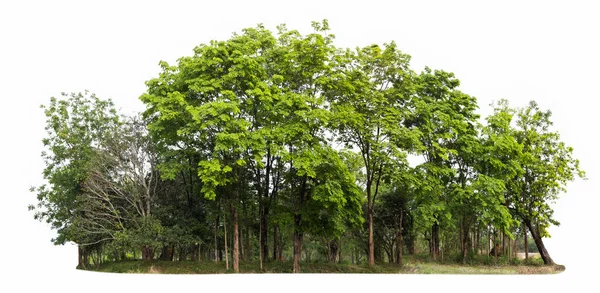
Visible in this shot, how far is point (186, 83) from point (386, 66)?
9.45 metres

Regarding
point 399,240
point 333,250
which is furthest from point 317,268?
point 333,250

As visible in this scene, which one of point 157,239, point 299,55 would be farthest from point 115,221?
point 299,55

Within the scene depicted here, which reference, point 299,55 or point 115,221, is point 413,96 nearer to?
point 299,55

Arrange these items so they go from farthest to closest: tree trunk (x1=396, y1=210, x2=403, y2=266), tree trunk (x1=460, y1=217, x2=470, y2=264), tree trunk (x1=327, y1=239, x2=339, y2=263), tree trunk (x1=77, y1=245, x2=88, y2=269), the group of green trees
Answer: tree trunk (x1=327, y1=239, x2=339, y2=263)
tree trunk (x1=77, y1=245, x2=88, y2=269)
tree trunk (x1=460, y1=217, x2=470, y2=264)
tree trunk (x1=396, y1=210, x2=403, y2=266)
the group of green trees

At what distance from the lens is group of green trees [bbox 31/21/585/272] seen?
1903cm

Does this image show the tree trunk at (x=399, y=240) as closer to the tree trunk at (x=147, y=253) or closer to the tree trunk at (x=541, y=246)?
the tree trunk at (x=541, y=246)

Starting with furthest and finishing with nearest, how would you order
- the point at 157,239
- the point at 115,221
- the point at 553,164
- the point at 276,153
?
the point at 553,164, the point at 115,221, the point at 157,239, the point at 276,153

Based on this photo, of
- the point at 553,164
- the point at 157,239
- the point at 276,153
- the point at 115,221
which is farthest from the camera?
the point at 553,164

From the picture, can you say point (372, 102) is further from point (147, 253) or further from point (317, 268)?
point (147, 253)

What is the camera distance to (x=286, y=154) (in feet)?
61.3

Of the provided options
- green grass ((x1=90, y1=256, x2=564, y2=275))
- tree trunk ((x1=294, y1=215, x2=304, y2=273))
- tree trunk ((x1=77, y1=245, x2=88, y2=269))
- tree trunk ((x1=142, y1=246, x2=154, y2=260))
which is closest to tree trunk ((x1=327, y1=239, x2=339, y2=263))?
green grass ((x1=90, y1=256, x2=564, y2=275))

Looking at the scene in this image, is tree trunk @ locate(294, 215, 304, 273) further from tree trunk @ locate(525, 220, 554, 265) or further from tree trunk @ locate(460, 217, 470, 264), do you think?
tree trunk @ locate(525, 220, 554, 265)

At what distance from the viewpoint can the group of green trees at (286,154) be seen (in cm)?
1903

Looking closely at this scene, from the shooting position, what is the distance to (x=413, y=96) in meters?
22.8
